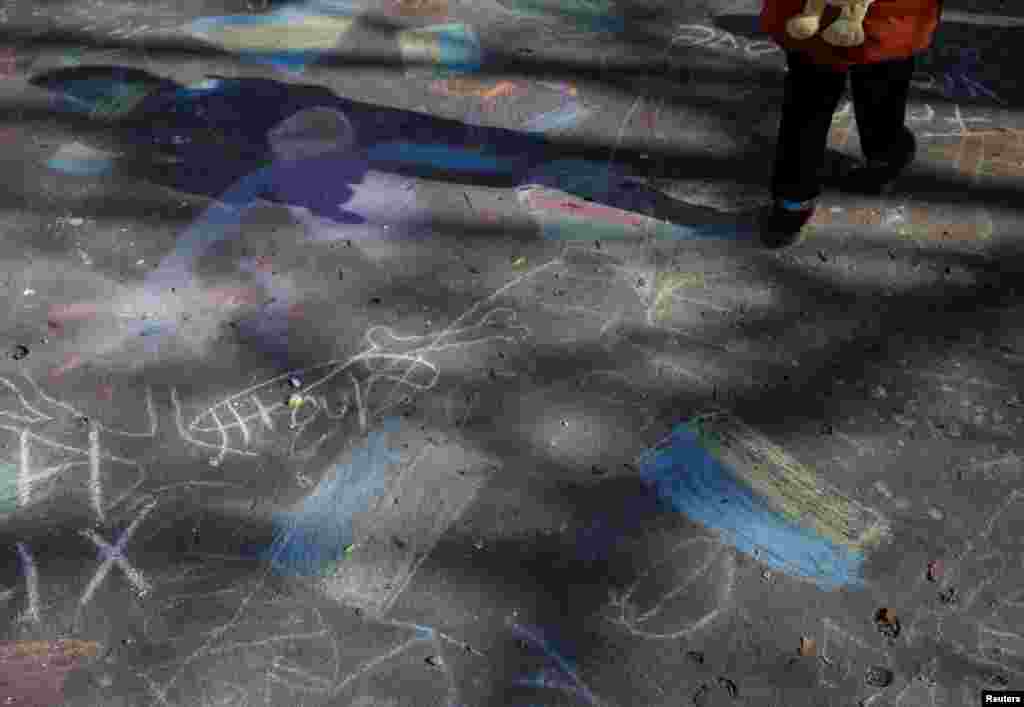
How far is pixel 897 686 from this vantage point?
2.05 m

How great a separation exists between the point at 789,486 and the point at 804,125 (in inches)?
42.6

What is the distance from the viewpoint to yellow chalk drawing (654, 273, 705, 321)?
117 inches

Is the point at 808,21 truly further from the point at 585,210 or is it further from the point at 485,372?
the point at 485,372

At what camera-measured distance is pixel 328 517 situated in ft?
7.97

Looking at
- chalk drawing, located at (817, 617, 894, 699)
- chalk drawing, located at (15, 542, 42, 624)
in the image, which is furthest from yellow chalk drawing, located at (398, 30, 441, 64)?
chalk drawing, located at (817, 617, 894, 699)

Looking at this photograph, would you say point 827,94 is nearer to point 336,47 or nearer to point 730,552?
point 730,552

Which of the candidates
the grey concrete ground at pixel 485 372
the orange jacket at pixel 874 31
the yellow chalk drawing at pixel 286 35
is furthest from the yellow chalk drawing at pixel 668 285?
the yellow chalk drawing at pixel 286 35

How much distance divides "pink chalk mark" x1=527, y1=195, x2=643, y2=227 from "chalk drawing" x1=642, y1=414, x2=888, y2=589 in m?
0.91

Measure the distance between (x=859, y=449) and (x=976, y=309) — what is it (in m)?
0.71

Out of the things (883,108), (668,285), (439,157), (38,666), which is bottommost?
(38,666)

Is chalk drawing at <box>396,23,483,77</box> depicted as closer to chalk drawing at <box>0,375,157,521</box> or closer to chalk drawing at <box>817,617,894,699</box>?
chalk drawing at <box>0,375,157,521</box>

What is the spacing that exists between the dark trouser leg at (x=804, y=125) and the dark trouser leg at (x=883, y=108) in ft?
0.47

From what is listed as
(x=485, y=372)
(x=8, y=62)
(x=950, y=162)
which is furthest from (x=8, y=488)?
(x=950, y=162)

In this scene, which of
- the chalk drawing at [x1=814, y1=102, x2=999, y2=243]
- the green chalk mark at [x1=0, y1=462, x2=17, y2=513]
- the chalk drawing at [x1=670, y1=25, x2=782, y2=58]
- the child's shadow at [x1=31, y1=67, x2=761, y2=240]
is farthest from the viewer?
the chalk drawing at [x1=670, y1=25, x2=782, y2=58]
